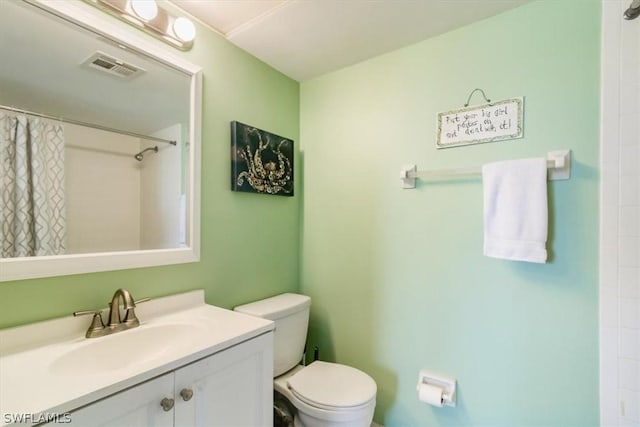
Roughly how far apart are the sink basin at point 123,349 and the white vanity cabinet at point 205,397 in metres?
0.12

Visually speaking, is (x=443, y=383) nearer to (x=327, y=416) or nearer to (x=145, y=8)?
(x=327, y=416)

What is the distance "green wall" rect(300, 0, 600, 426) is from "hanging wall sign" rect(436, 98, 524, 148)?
0.03 m

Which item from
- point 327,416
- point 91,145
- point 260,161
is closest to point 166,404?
point 327,416

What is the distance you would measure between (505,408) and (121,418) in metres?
1.49

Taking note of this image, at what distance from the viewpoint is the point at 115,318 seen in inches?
43.3

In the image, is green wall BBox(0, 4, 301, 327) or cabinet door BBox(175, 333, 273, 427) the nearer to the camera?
cabinet door BBox(175, 333, 273, 427)

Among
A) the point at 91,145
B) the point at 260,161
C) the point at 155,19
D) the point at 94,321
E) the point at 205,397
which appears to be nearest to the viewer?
the point at 205,397

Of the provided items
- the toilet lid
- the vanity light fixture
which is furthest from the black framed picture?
the toilet lid

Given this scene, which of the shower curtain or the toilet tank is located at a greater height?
→ the shower curtain

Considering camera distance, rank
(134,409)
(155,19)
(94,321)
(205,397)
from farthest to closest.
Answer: (155,19)
(94,321)
(205,397)
(134,409)

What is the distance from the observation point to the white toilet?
1.32 metres

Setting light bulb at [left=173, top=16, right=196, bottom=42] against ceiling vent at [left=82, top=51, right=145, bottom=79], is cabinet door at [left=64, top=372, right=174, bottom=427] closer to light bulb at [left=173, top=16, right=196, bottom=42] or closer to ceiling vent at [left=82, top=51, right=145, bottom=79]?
ceiling vent at [left=82, top=51, right=145, bottom=79]

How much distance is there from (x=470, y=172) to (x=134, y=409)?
1518 millimetres

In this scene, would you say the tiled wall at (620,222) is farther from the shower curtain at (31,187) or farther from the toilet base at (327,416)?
the shower curtain at (31,187)
